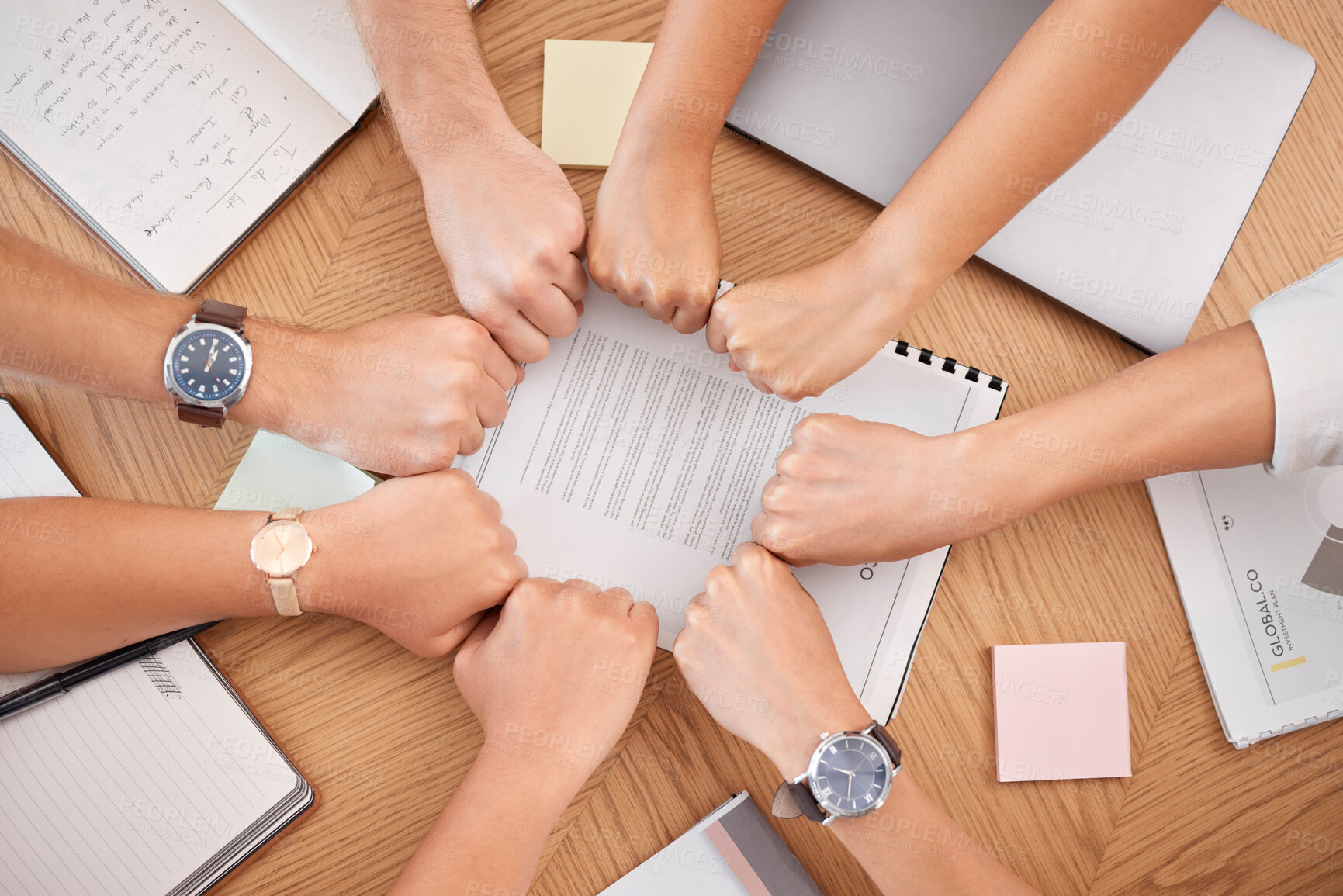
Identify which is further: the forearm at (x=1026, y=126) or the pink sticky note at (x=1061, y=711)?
the pink sticky note at (x=1061, y=711)

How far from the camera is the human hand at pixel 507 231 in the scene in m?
0.66

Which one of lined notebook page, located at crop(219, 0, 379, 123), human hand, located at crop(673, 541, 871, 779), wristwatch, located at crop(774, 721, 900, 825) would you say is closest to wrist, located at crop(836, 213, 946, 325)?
human hand, located at crop(673, 541, 871, 779)

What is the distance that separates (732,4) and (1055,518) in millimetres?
530

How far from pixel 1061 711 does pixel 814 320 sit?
1.35 ft

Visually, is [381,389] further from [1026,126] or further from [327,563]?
[1026,126]

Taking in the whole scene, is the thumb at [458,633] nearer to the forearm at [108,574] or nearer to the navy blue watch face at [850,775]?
the forearm at [108,574]

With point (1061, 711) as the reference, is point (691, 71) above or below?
above

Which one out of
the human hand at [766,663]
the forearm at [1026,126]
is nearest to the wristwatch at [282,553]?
the human hand at [766,663]

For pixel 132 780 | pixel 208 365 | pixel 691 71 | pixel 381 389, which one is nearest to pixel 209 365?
pixel 208 365

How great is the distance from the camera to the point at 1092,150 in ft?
2.34

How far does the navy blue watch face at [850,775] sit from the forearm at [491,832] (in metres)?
0.20

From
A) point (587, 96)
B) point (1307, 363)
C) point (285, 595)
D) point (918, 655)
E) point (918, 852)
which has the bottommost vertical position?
point (918, 852)

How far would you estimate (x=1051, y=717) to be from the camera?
70 cm

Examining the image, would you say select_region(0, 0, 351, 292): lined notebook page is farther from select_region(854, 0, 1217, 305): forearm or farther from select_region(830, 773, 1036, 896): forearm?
select_region(830, 773, 1036, 896): forearm
